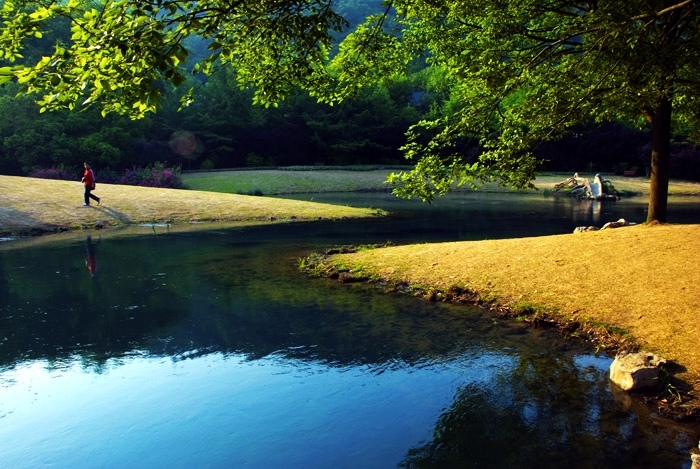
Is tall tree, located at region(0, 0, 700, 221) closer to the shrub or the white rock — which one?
the white rock

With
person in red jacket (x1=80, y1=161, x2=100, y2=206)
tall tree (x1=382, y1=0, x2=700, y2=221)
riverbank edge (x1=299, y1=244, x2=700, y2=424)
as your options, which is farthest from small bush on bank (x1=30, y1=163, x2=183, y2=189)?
tall tree (x1=382, y1=0, x2=700, y2=221)

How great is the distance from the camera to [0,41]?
709cm

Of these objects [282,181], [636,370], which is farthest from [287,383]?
[282,181]

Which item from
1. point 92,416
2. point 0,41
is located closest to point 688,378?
point 92,416

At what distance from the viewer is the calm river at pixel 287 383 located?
6.90 m

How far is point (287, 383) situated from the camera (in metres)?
9.03

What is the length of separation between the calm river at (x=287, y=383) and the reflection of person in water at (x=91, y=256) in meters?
1.29

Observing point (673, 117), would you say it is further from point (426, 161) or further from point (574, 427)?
point (574, 427)

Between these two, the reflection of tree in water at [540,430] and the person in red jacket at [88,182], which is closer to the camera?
the reflection of tree in water at [540,430]

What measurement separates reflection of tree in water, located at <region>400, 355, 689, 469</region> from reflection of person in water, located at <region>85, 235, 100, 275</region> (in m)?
13.6

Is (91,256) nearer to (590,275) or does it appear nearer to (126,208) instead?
(126,208)

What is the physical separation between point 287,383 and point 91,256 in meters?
14.3

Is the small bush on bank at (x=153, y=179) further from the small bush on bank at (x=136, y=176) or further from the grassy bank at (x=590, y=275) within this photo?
the grassy bank at (x=590, y=275)

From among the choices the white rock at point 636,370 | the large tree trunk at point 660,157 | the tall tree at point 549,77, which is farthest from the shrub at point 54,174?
the white rock at point 636,370
